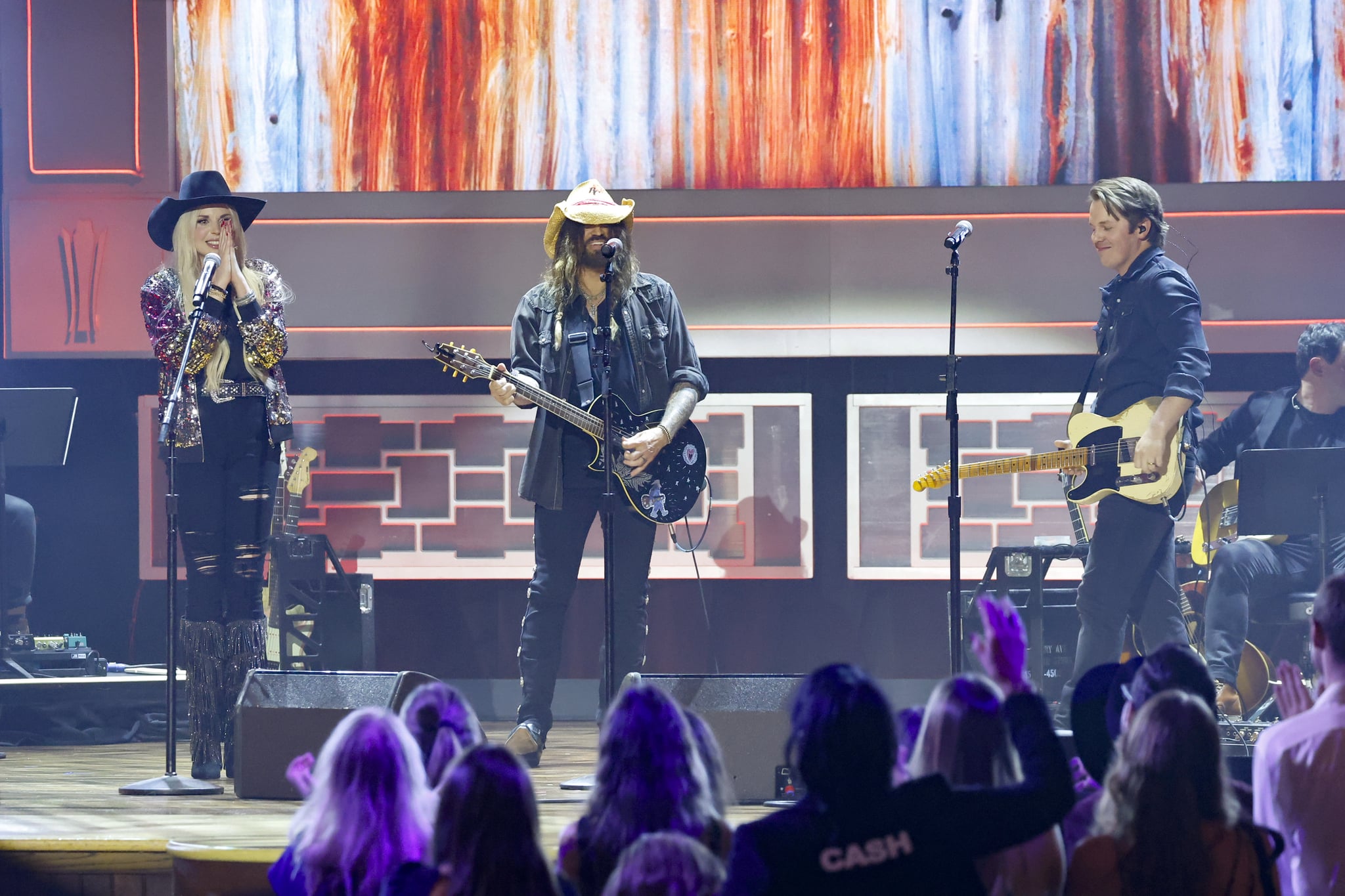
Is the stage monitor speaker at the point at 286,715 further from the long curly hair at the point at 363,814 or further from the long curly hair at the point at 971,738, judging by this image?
the long curly hair at the point at 971,738

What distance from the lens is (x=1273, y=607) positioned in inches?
240

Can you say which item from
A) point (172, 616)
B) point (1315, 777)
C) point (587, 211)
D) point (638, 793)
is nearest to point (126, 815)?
point (172, 616)

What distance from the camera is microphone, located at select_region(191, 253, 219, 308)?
14.9 ft

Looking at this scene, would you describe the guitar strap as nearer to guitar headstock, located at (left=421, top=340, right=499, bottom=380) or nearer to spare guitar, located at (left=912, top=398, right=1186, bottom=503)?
guitar headstock, located at (left=421, top=340, right=499, bottom=380)

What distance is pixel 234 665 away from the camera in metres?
4.77

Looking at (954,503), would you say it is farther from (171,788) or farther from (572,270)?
(171,788)

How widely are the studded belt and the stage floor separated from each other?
1195 mm

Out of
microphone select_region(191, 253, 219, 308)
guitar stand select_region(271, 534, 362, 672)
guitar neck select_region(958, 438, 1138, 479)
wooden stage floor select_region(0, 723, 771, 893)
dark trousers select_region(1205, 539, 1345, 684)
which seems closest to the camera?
wooden stage floor select_region(0, 723, 771, 893)

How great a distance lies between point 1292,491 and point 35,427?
17.0 ft

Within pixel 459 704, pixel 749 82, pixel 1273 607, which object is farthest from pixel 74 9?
→ pixel 1273 607

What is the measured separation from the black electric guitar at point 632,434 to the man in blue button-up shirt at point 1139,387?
1.44 meters

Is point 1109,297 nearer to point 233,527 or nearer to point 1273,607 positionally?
point 1273,607

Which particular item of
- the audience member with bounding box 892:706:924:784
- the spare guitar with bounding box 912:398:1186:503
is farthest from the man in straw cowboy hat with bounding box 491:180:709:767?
the audience member with bounding box 892:706:924:784

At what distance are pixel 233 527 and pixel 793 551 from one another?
9.62 feet
